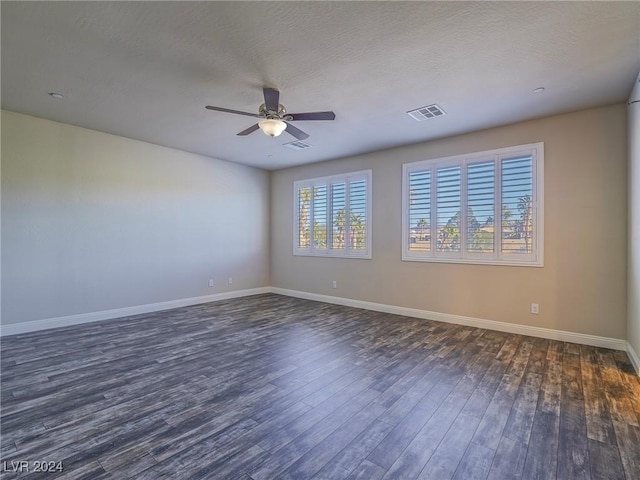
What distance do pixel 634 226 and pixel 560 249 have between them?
0.80 m

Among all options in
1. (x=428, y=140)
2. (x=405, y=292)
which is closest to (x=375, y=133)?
(x=428, y=140)

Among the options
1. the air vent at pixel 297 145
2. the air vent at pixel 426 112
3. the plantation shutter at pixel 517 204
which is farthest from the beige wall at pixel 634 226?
the air vent at pixel 297 145

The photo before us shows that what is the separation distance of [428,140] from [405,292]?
2551mm

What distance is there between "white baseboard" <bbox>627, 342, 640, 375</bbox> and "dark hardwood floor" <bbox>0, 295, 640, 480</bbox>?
0.07m

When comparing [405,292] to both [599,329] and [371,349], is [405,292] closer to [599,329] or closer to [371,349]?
[371,349]

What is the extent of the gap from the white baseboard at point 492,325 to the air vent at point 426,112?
116 inches

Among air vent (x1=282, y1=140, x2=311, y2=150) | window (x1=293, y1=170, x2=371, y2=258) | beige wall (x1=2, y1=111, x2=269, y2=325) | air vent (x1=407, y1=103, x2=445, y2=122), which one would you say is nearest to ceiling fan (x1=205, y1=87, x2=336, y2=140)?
air vent (x1=407, y1=103, x2=445, y2=122)

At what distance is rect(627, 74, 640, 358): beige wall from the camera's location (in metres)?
3.01

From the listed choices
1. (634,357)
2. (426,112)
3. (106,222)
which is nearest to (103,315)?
(106,222)

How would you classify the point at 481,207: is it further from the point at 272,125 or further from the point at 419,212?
the point at 272,125

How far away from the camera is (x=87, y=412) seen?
7.33 feet

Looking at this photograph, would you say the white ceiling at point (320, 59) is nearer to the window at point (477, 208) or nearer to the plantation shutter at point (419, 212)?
the window at point (477, 208)

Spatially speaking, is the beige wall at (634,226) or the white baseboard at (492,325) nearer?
the beige wall at (634,226)

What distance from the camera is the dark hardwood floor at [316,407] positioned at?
1748 mm
